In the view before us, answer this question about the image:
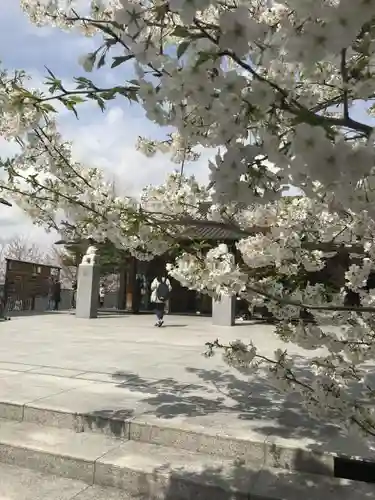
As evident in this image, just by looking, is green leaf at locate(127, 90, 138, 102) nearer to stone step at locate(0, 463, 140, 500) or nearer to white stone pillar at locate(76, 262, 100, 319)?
stone step at locate(0, 463, 140, 500)

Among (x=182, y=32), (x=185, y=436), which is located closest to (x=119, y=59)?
(x=182, y=32)

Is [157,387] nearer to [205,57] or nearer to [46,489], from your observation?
[46,489]

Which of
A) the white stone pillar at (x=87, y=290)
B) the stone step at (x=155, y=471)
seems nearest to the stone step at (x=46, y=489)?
the stone step at (x=155, y=471)

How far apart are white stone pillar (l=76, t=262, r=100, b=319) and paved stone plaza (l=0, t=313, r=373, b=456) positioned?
20.4 ft

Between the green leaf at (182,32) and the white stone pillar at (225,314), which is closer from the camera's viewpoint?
the green leaf at (182,32)

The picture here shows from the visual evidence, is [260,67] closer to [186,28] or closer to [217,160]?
[186,28]

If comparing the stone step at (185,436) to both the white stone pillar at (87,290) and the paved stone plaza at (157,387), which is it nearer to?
the paved stone plaza at (157,387)

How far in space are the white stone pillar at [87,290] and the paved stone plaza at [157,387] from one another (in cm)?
622

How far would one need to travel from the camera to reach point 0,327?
14203mm

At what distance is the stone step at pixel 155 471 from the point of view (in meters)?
3.53

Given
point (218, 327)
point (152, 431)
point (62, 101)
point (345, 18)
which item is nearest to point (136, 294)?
point (218, 327)

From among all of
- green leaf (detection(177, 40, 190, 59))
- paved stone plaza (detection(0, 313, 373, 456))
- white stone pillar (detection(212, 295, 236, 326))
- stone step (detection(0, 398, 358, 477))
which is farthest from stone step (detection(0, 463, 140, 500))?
white stone pillar (detection(212, 295, 236, 326))

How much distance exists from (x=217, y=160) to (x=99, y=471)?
327cm

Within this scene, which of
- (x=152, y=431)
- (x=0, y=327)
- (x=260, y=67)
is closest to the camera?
(x=260, y=67)
